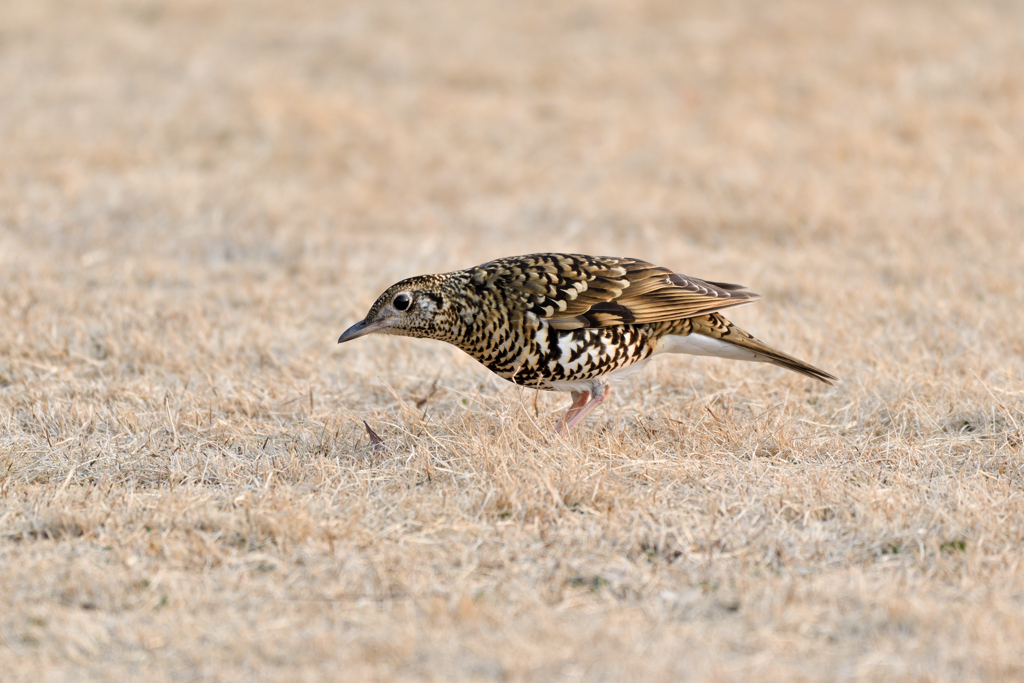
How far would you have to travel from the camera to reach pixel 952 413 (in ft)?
19.2

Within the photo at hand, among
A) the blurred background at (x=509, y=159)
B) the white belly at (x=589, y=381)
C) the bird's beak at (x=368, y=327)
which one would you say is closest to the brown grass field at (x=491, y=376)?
the blurred background at (x=509, y=159)

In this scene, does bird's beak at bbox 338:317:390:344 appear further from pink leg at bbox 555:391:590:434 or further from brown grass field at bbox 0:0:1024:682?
pink leg at bbox 555:391:590:434

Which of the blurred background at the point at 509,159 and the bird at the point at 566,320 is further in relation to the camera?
the blurred background at the point at 509,159

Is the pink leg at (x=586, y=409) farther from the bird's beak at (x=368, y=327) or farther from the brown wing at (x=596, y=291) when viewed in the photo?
the bird's beak at (x=368, y=327)

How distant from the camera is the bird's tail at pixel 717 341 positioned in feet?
18.9

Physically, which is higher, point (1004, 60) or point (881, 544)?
point (1004, 60)

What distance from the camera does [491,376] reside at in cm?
679

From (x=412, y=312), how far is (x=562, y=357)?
2.45ft

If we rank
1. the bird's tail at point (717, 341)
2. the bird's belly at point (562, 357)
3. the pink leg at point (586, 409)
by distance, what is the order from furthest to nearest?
the bird's tail at point (717, 341)
the pink leg at point (586, 409)
the bird's belly at point (562, 357)

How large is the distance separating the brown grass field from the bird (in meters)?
0.31

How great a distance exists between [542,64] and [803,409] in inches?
390

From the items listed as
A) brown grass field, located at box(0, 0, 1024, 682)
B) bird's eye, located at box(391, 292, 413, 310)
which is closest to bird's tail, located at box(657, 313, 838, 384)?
brown grass field, located at box(0, 0, 1024, 682)

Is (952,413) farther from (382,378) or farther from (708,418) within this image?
(382,378)

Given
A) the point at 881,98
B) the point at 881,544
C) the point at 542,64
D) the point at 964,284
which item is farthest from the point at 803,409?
the point at 542,64
